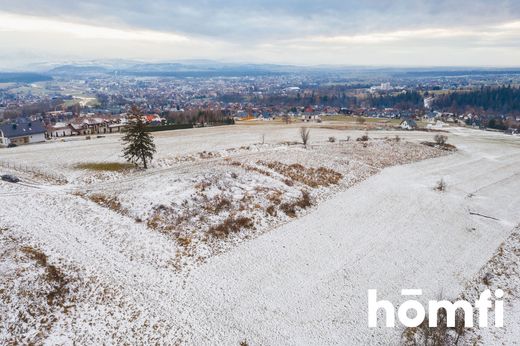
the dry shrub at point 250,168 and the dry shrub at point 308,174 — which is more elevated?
the dry shrub at point 250,168

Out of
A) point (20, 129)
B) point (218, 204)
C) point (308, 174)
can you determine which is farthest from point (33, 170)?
point (308, 174)

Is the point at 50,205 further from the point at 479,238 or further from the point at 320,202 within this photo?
the point at 479,238

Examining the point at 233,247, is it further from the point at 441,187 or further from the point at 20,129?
the point at 20,129

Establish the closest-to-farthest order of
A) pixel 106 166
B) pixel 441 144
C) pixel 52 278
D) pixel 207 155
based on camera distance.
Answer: pixel 52 278 → pixel 106 166 → pixel 207 155 → pixel 441 144

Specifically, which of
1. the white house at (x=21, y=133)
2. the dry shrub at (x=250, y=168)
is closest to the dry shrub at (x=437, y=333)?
the dry shrub at (x=250, y=168)

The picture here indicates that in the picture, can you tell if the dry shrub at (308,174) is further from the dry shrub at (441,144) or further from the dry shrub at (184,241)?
the dry shrub at (441,144)
